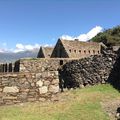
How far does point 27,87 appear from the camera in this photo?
14.2 meters

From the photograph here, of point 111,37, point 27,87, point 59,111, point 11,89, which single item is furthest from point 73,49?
point 11,89

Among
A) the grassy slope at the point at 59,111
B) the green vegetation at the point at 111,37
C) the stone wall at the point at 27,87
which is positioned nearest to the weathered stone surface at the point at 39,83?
the stone wall at the point at 27,87

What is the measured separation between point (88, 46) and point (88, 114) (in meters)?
30.8

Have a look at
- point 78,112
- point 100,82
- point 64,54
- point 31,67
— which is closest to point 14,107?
point 78,112

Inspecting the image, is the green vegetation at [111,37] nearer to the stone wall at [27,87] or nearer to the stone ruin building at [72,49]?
the stone ruin building at [72,49]

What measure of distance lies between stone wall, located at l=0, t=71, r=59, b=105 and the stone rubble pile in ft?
32.0

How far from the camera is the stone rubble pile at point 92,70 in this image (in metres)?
23.9

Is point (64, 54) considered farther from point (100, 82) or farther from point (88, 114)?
point (88, 114)

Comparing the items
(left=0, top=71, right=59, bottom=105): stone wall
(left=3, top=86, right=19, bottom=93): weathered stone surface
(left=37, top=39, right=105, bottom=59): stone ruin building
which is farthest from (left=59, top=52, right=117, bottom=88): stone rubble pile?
(left=37, top=39, right=105, bottom=59): stone ruin building

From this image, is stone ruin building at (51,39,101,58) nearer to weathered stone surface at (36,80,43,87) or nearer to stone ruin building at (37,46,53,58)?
stone ruin building at (37,46,53,58)

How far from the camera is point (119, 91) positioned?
21047 millimetres

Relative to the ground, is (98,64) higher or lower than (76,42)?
lower

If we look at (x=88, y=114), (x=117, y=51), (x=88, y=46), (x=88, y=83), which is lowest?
(x=88, y=114)

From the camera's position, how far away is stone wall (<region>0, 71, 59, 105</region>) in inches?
547
